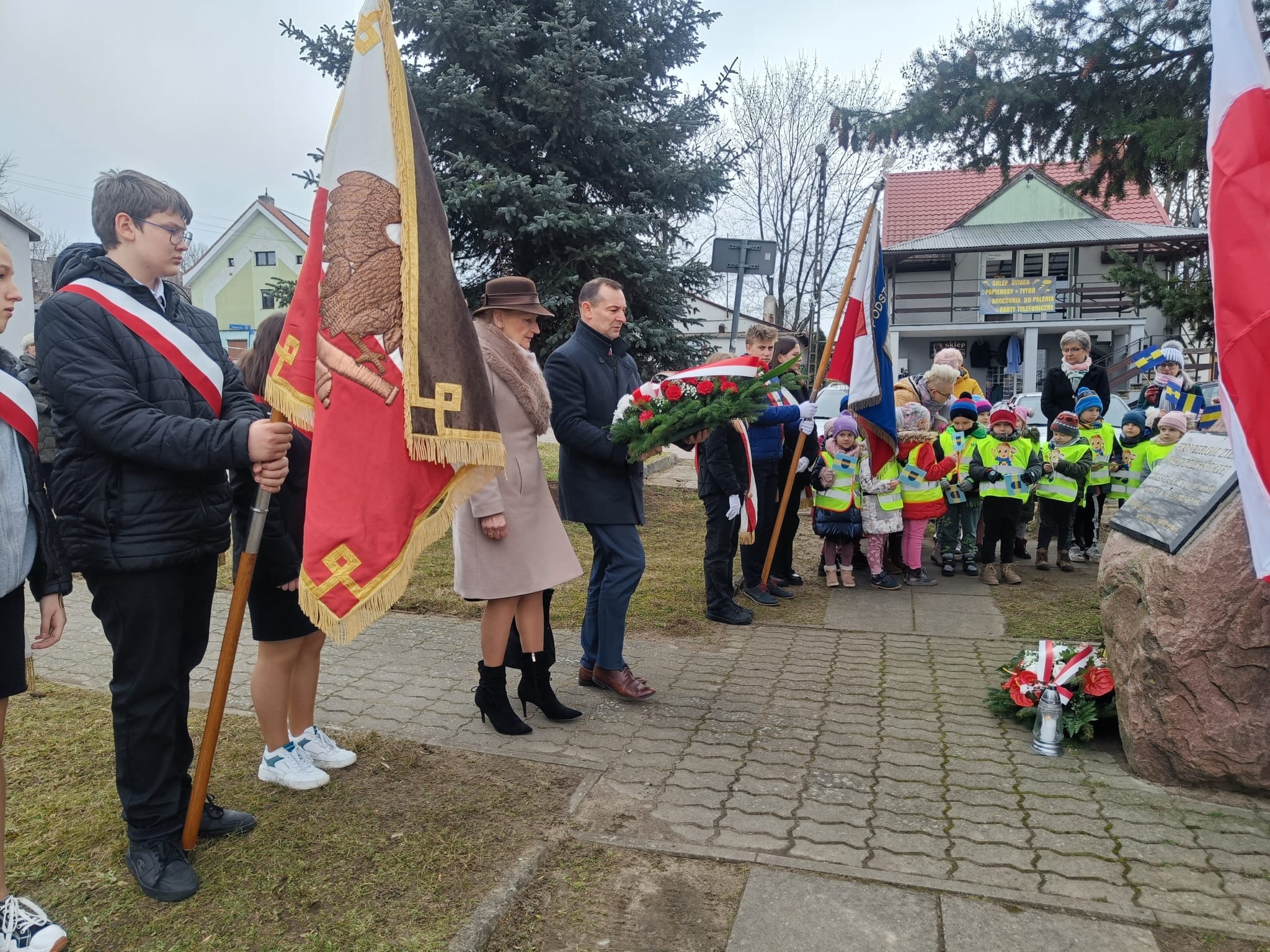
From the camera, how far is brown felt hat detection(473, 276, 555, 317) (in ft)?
13.4

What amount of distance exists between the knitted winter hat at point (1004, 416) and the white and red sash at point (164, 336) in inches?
261

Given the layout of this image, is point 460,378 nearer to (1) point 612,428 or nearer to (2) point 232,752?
(1) point 612,428

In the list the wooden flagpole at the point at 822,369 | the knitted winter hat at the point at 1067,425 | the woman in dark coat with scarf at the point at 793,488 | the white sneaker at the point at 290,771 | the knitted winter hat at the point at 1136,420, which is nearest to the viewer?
the white sneaker at the point at 290,771

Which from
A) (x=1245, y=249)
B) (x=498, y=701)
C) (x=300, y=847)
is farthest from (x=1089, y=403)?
(x=300, y=847)

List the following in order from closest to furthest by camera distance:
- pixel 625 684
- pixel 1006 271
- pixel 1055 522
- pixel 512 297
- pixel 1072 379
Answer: pixel 512 297 → pixel 625 684 → pixel 1055 522 → pixel 1072 379 → pixel 1006 271

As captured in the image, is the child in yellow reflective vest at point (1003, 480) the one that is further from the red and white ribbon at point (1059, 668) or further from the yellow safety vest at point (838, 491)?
the red and white ribbon at point (1059, 668)

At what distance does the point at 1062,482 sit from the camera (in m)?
8.01

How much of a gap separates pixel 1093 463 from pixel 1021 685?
4804 mm

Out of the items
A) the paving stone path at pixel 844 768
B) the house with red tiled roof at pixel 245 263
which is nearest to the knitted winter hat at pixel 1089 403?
the paving stone path at pixel 844 768

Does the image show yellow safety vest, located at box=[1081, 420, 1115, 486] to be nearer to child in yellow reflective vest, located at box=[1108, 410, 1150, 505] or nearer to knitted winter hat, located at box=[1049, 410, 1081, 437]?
child in yellow reflective vest, located at box=[1108, 410, 1150, 505]

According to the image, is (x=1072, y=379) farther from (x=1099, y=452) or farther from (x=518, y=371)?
(x=518, y=371)

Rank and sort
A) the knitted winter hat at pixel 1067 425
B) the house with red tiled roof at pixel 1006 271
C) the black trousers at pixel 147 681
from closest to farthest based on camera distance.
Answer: the black trousers at pixel 147 681
the knitted winter hat at pixel 1067 425
the house with red tiled roof at pixel 1006 271

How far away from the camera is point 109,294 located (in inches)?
A: 106

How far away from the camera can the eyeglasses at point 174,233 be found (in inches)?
108
